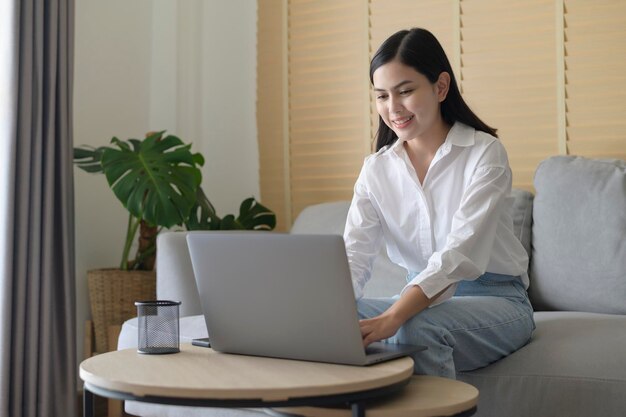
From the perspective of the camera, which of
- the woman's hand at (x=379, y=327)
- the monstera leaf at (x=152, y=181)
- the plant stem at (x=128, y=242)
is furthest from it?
the plant stem at (x=128, y=242)

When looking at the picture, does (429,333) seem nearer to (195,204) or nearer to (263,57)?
(195,204)

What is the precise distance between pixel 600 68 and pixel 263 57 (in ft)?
4.36

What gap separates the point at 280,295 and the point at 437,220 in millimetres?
594

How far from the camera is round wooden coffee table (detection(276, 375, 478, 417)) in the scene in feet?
3.84

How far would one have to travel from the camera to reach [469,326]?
1557mm

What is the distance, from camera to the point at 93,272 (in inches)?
111

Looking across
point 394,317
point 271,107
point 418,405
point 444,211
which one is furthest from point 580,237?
point 271,107

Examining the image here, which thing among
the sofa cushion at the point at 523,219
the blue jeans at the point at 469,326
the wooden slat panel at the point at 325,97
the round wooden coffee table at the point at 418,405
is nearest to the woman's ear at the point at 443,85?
the blue jeans at the point at 469,326

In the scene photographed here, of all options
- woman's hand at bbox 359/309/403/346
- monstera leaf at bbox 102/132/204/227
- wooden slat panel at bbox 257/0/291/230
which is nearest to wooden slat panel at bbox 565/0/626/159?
wooden slat panel at bbox 257/0/291/230

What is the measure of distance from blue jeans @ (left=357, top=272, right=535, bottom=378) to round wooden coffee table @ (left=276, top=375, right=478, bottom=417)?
0.17 meters

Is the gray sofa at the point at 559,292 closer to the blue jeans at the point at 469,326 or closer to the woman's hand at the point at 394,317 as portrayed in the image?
the blue jeans at the point at 469,326

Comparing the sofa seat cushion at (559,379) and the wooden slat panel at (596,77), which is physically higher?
the wooden slat panel at (596,77)

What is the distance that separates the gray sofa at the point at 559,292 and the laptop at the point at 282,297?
311 millimetres

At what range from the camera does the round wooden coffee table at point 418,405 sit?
117cm
